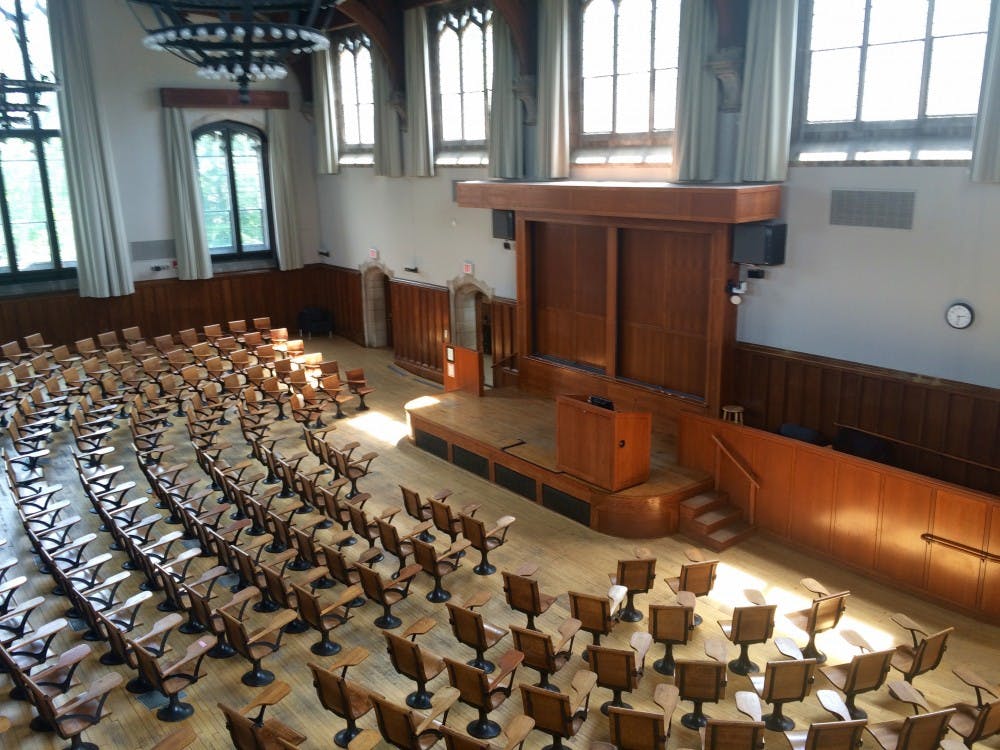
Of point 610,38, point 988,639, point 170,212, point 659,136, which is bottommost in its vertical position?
point 988,639

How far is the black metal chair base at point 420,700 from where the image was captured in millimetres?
7055

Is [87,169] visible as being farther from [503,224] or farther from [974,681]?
[974,681]

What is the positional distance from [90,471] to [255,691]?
6.18 metres

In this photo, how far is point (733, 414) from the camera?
11328mm

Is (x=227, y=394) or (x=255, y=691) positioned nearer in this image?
(x=255, y=691)

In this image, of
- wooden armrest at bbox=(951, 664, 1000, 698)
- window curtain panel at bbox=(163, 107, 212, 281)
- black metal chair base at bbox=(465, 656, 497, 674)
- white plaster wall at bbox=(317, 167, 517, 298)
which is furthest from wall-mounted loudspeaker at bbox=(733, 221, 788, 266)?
window curtain panel at bbox=(163, 107, 212, 281)

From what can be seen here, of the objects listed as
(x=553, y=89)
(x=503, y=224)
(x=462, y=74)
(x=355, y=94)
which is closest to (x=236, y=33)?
(x=553, y=89)

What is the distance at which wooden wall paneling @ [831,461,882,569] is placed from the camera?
9.11 m

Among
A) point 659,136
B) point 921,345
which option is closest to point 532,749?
point 921,345

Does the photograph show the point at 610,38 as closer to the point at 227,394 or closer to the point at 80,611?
the point at 227,394

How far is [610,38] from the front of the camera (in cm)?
1270

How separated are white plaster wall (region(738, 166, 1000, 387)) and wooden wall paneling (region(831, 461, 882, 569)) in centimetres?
154

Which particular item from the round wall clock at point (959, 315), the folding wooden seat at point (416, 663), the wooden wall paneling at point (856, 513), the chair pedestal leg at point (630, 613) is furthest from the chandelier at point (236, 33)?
the round wall clock at point (959, 315)

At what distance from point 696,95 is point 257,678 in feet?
28.7
